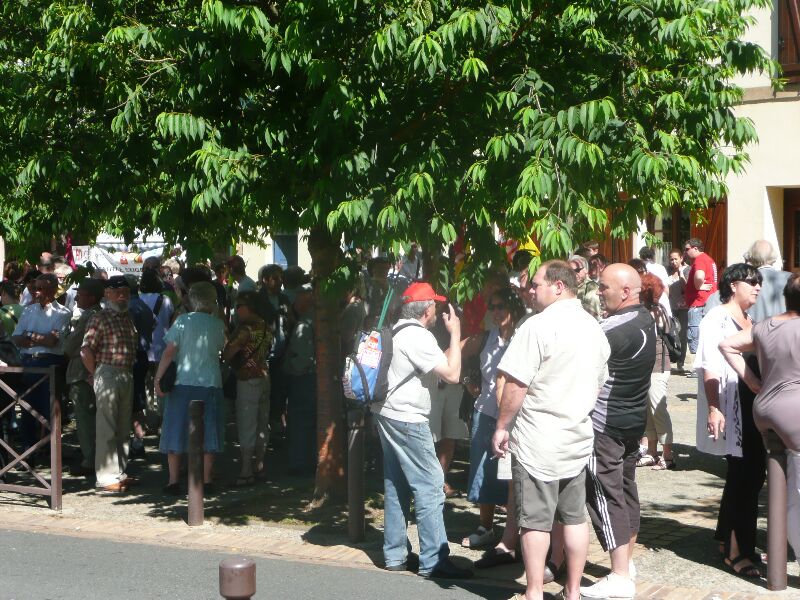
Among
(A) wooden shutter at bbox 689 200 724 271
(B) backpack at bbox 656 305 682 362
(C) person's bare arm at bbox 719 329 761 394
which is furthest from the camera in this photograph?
(A) wooden shutter at bbox 689 200 724 271

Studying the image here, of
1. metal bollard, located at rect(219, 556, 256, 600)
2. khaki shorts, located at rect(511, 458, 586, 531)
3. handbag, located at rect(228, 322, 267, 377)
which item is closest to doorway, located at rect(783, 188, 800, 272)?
handbag, located at rect(228, 322, 267, 377)

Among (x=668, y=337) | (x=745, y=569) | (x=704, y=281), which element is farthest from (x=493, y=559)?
(x=704, y=281)

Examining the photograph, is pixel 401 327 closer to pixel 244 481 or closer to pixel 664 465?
pixel 244 481

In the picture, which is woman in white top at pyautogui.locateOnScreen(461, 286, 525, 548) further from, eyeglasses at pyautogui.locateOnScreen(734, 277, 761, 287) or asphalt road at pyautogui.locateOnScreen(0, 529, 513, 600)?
eyeglasses at pyautogui.locateOnScreen(734, 277, 761, 287)

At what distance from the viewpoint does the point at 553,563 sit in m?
7.33

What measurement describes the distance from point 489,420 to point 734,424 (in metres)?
1.57

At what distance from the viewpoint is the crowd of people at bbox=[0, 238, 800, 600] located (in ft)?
21.2

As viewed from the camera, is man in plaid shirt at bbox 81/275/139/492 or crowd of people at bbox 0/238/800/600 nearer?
crowd of people at bbox 0/238/800/600

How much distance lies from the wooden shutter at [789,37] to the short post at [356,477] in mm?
12554

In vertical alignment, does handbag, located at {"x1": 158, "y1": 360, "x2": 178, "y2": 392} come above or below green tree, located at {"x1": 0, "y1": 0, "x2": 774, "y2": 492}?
below

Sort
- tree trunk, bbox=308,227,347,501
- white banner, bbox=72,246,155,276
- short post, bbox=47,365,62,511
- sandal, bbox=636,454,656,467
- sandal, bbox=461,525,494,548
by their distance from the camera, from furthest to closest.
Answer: white banner, bbox=72,246,155,276, sandal, bbox=636,454,656,467, short post, bbox=47,365,62,511, tree trunk, bbox=308,227,347,501, sandal, bbox=461,525,494,548

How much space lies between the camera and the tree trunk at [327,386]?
30.5ft

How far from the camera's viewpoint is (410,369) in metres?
7.45

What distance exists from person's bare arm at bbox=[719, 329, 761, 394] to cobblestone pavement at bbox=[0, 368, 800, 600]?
121 centimetres
